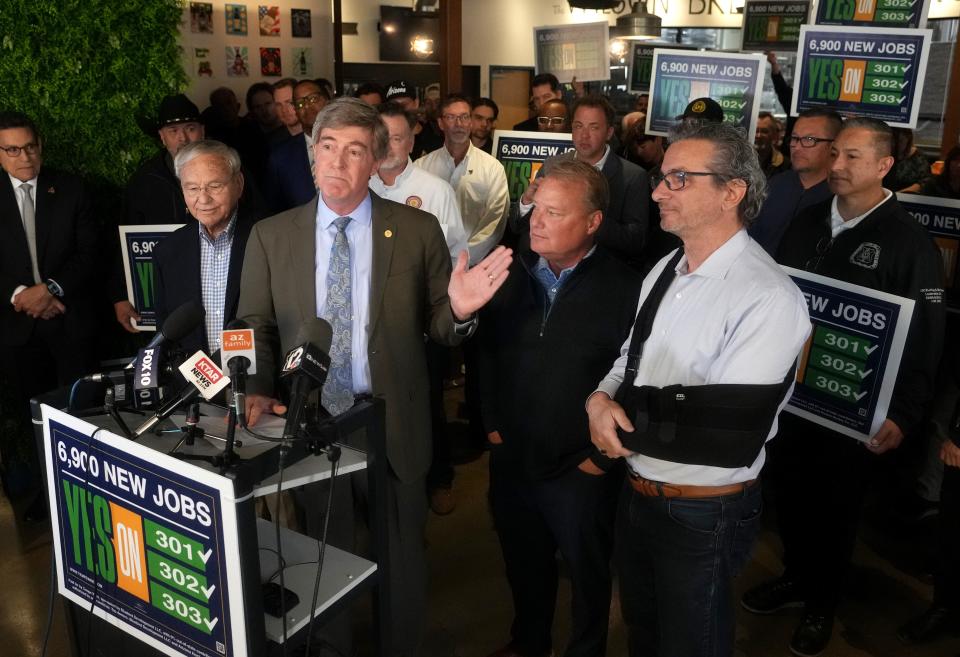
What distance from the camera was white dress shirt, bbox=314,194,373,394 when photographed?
2.51 metres

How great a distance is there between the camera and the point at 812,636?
3.08 metres

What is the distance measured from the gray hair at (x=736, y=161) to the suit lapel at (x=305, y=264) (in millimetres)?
1130

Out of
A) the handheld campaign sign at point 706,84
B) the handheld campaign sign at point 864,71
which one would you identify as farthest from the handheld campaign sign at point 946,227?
the handheld campaign sign at point 706,84

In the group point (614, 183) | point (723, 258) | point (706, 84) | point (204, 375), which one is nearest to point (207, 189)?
point (204, 375)

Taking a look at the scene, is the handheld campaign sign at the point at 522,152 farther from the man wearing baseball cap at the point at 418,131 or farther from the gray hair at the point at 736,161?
the gray hair at the point at 736,161

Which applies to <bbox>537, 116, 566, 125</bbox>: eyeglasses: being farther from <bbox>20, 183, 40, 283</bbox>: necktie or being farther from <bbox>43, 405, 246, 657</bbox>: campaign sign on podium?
<bbox>43, 405, 246, 657</bbox>: campaign sign on podium

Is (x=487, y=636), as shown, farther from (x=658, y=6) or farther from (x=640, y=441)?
(x=658, y=6)

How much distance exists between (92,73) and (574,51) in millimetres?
3269

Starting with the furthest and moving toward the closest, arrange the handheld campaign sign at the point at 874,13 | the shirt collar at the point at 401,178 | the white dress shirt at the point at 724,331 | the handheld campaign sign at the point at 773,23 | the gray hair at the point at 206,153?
the handheld campaign sign at the point at 773,23, the handheld campaign sign at the point at 874,13, the shirt collar at the point at 401,178, the gray hair at the point at 206,153, the white dress shirt at the point at 724,331

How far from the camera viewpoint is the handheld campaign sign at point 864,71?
13.5ft

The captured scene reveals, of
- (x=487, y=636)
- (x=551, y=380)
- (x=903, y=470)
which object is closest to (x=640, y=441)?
(x=551, y=380)

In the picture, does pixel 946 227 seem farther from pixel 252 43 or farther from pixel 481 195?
pixel 252 43

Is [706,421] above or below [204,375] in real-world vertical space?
below

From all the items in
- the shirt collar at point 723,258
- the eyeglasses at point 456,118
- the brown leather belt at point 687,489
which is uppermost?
the eyeglasses at point 456,118
